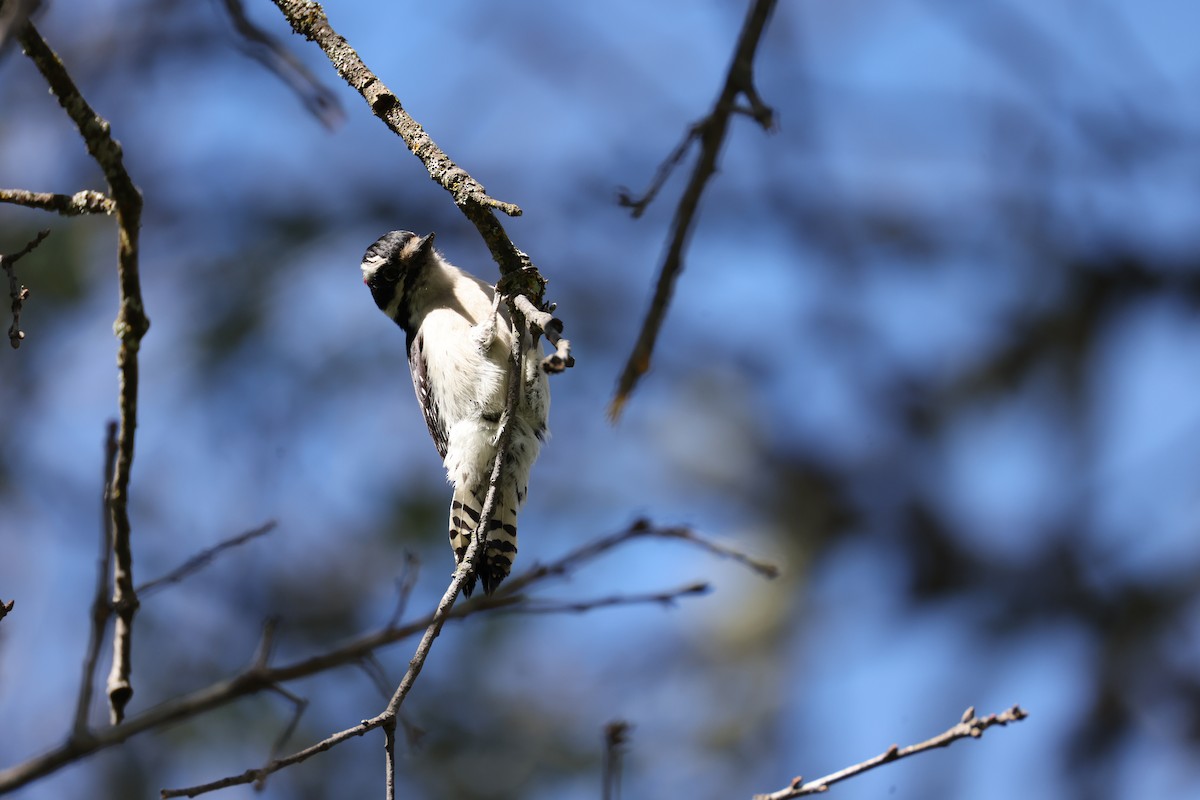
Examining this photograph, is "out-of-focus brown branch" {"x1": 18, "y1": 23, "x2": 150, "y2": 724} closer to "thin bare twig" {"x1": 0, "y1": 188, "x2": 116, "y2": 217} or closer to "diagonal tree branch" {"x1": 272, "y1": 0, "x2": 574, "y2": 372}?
"thin bare twig" {"x1": 0, "y1": 188, "x2": 116, "y2": 217}

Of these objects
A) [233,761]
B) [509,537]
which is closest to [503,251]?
[509,537]

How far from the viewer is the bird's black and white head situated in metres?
5.54

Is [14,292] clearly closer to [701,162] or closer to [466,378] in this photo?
[701,162]

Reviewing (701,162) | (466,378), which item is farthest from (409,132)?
(466,378)

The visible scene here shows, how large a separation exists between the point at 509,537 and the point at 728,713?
20.8 feet

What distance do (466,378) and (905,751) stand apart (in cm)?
280

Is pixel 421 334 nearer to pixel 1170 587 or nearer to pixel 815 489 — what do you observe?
pixel 1170 587

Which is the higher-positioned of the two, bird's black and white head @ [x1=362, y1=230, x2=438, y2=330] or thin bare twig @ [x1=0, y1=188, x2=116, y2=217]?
bird's black and white head @ [x1=362, y1=230, x2=438, y2=330]

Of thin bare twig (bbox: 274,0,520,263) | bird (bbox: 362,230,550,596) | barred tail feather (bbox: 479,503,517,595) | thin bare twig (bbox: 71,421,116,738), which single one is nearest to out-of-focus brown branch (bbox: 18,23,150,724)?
thin bare twig (bbox: 71,421,116,738)

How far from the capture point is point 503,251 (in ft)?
10.3

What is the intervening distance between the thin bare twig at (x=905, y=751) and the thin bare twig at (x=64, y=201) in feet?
6.37

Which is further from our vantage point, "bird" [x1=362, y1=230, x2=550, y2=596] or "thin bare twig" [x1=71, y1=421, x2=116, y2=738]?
"bird" [x1=362, y1=230, x2=550, y2=596]

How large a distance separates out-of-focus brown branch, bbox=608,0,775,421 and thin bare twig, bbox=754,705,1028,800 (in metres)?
0.96

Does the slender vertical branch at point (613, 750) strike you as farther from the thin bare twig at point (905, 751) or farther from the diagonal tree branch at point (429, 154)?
the diagonal tree branch at point (429, 154)
